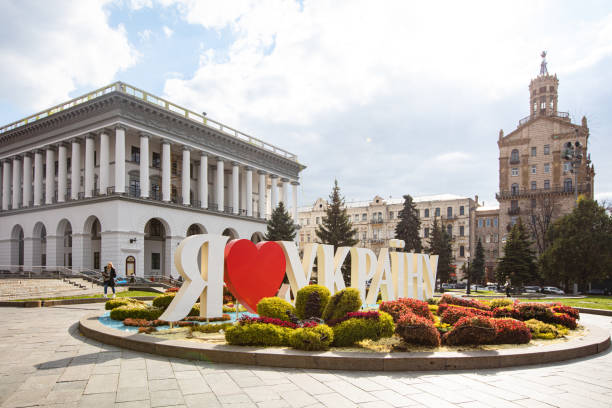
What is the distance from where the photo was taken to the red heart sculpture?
468 inches

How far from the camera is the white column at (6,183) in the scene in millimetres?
46156

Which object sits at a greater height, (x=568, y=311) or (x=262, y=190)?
(x=262, y=190)

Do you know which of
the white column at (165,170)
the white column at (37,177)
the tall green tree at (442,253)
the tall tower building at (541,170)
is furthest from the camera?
the tall tower building at (541,170)

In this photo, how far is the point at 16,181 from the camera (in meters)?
45.0

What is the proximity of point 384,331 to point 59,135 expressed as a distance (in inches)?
1642

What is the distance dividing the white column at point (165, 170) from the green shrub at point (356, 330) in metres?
34.4

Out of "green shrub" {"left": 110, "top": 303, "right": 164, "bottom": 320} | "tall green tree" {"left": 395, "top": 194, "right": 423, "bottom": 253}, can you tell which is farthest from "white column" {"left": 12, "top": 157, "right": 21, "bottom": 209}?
"tall green tree" {"left": 395, "top": 194, "right": 423, "bottom": 253}

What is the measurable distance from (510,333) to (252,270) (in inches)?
278

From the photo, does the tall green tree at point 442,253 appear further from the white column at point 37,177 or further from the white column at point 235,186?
the white column at point 37,177

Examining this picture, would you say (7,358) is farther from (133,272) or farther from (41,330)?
(133,272)

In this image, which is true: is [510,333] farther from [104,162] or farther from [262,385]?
[104,162]

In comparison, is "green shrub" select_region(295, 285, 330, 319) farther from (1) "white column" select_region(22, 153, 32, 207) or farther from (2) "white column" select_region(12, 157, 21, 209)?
(2) "white column" select_region(12, 157, 21, 209)

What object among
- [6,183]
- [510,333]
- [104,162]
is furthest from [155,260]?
[510,333]

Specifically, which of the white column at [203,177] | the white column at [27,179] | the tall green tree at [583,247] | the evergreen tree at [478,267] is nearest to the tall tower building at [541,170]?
the evergreen tree at [478,267]
